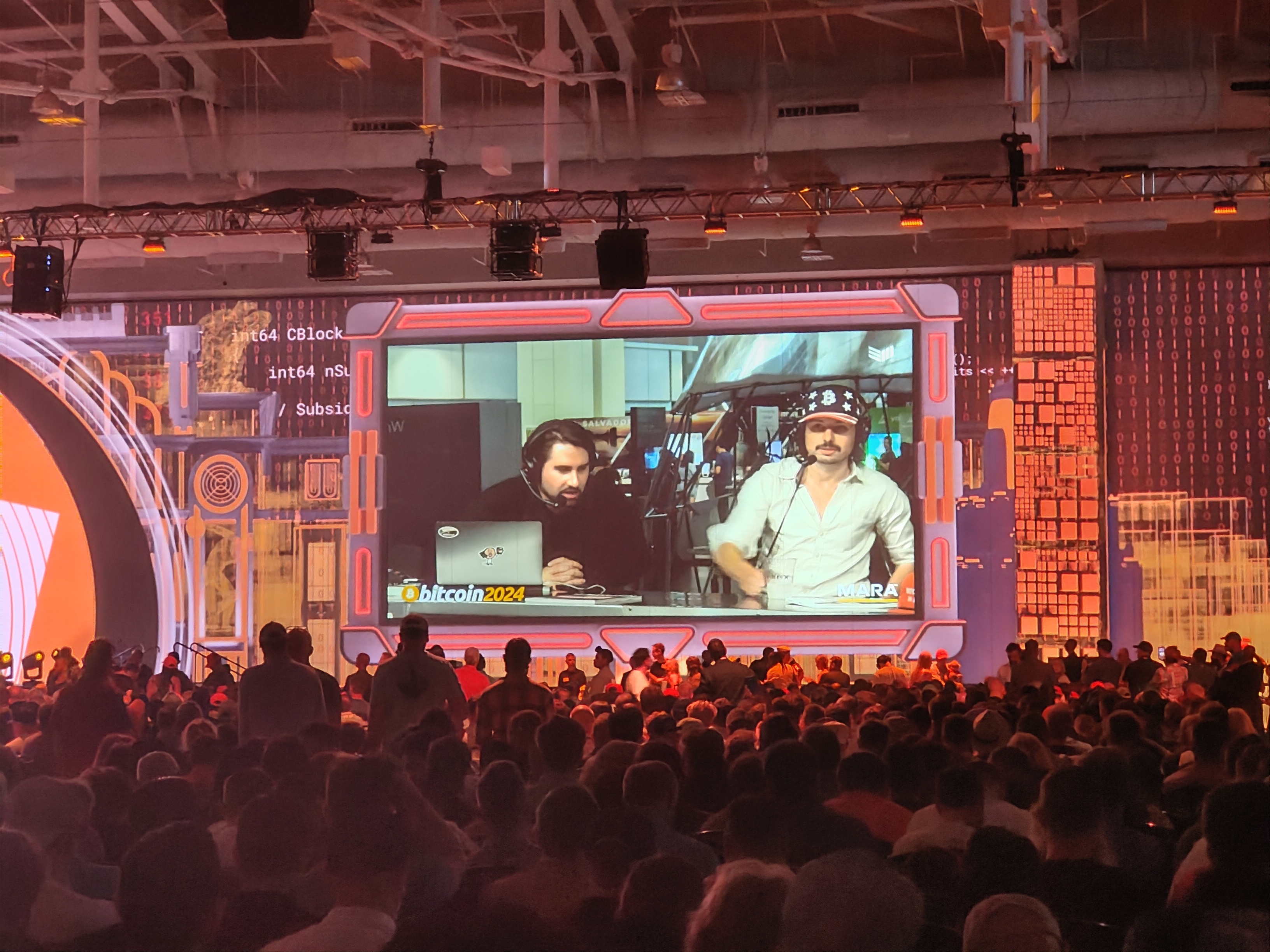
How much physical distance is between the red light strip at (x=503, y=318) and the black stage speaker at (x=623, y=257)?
2.47m

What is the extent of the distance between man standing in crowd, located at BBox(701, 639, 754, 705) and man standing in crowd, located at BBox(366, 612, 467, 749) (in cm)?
396

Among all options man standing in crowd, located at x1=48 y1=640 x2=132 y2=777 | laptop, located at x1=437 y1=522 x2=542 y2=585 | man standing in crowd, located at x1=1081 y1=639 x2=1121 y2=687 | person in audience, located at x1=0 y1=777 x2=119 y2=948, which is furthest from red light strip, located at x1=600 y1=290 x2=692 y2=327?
person in audience, located at x1=0 y1=777 x2=119 y2=948

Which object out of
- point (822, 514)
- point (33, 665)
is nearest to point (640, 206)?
point (822, 514)

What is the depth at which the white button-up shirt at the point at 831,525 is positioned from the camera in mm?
13695

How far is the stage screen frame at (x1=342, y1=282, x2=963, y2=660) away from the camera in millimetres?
13703

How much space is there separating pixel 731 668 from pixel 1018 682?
2256 mm

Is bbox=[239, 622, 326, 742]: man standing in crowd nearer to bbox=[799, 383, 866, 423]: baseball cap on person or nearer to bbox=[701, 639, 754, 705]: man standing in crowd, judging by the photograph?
bbox=[701, 639, 754, 705]: man standing in crowd

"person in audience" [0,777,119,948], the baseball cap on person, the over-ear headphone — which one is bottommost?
"person in audience" [0,777,119,948]

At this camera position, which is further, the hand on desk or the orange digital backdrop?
the orange digital backdrop

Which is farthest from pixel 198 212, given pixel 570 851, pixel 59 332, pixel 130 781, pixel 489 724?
pixel 570 851

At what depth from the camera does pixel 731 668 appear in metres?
10.1

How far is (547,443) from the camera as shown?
14219 mm

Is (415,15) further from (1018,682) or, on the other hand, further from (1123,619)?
(1123,619)

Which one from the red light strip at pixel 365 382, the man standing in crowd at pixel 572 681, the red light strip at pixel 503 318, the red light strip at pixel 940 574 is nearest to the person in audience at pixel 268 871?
the man standing in crowd at pixel 572 681
